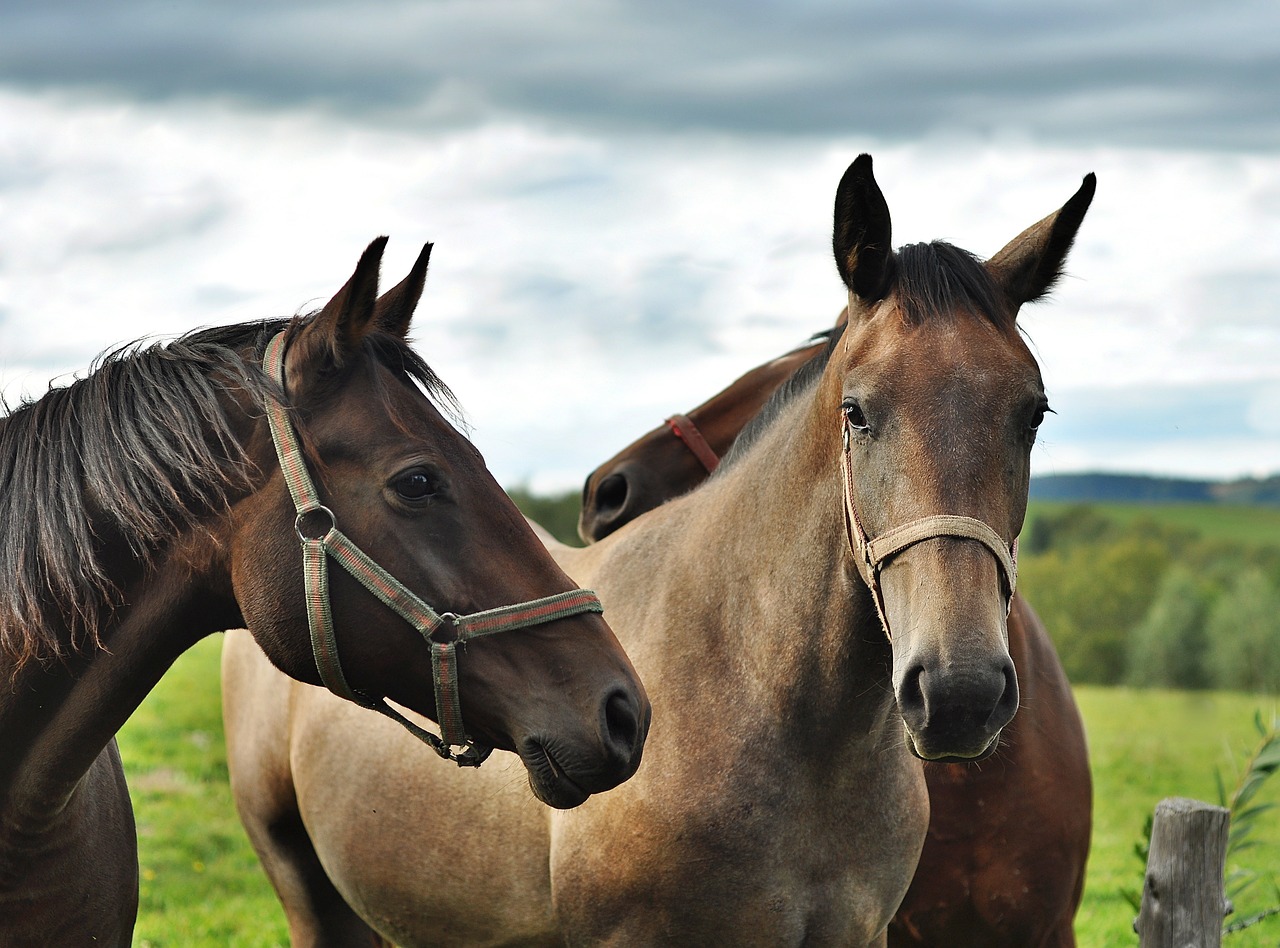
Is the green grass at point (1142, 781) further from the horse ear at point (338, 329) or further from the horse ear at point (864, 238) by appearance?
the horse ear at point (338, 329)

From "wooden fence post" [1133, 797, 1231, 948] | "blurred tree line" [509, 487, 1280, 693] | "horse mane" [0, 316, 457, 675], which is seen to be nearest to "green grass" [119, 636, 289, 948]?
"horse mane" [0, 316, 457, 675]

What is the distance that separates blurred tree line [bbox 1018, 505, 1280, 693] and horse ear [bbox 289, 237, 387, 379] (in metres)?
30.5

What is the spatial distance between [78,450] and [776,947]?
207cm

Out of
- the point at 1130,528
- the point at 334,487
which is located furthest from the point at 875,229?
the point at 1130,528

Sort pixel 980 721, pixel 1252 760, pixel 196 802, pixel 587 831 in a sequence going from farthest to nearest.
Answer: pixel 196 802, pixel 1252 760, pixel 587 831, pixel 980 721

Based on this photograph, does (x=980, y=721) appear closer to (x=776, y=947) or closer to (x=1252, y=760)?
(x=776, y=947)

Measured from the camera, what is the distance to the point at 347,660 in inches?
106

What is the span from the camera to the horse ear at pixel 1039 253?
3041 millimetres

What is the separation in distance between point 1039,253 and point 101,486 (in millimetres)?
2306

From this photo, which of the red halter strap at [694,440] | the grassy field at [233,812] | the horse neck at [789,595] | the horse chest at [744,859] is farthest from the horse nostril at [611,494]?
the grassy field at [233,812]

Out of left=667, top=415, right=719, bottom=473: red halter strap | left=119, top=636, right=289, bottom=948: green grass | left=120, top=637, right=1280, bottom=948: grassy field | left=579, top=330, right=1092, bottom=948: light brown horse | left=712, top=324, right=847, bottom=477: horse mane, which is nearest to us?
left=712, top=324, right=847, bottom=477: horse mane

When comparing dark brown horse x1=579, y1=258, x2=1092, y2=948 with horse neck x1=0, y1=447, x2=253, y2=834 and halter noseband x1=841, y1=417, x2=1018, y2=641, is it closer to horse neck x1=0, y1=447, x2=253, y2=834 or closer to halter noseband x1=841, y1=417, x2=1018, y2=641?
halter noseband x1=841, y1=417, x2=1018, y2=641

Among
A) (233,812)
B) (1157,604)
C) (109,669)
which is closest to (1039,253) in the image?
(109,669)

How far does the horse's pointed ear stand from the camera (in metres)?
2.92
